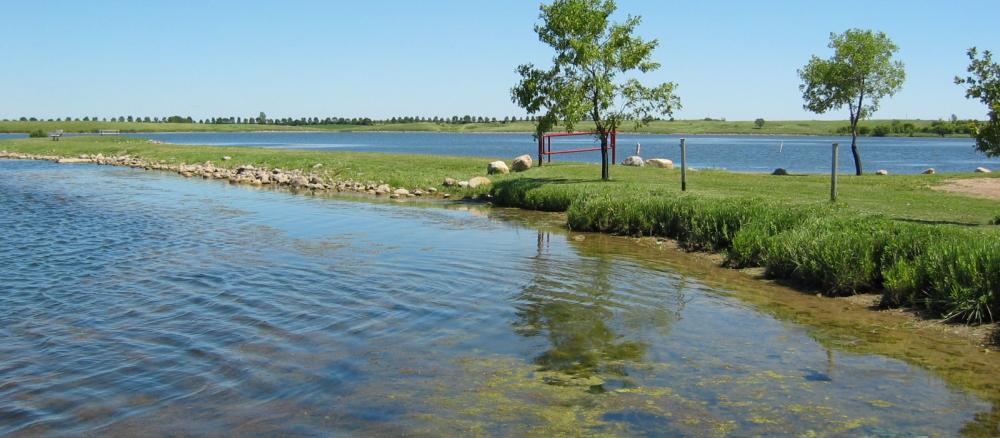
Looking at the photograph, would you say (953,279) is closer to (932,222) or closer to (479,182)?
(932,222)

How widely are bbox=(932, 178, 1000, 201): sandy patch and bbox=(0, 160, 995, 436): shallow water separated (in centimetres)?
1260

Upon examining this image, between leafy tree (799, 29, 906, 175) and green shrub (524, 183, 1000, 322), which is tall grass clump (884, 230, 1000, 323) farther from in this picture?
leafy tree (799, 29, 906, 175)

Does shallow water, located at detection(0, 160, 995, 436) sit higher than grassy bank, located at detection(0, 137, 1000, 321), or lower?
lower

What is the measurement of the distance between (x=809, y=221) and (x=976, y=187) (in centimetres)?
1298

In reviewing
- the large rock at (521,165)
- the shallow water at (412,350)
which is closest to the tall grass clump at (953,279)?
the shallow water at (412,350)

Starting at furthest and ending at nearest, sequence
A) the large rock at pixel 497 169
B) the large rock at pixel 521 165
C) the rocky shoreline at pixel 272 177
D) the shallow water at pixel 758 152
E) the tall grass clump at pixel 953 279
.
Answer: the shallow water at pixel 758 152 → the large rock at pixel 521 165 → the large rock at pixel 497 169 → the rocky shoreline at pixel 272 177 → the tall grass clump at pixel 953 279

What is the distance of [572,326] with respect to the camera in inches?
438

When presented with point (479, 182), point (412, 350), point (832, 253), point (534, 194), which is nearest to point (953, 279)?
point (832, 253)

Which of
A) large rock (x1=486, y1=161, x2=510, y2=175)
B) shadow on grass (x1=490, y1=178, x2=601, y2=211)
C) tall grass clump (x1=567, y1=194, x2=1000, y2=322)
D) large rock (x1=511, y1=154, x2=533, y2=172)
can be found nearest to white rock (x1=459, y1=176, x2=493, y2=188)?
shadow on grass (x1=490, y1=178, x2=601, y2=211)

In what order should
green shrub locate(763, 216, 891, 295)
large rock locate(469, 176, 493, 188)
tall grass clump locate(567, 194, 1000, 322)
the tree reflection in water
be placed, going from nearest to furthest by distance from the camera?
the tree reflection in water
tall grass clump locate(567, 194, 1000, 322)
green shrub locate(763, 216, 891, 295)
large rock locate(469, 176, 493, 188)

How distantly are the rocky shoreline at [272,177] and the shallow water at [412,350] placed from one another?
511 inches

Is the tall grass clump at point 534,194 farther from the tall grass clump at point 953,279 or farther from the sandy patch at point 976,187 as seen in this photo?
the tall grass clump at point 953,279

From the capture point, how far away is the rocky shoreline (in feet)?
103

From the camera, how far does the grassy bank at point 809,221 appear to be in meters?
11.6
